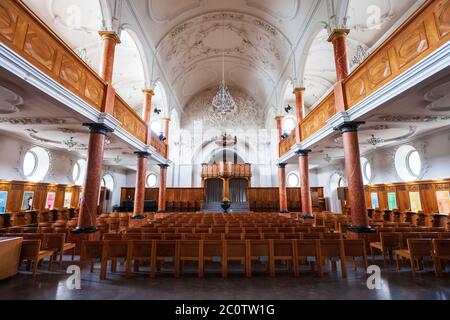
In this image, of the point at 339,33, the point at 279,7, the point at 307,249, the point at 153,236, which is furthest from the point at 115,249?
the point at 279,7

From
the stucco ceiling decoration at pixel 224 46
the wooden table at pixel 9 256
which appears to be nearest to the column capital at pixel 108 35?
the stucco ceiling decoration at pixel 224 46

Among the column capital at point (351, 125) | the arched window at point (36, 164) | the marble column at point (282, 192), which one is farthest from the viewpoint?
the marble column at point (282, 192)

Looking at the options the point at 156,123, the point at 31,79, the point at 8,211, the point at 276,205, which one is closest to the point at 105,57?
the point at 31,79

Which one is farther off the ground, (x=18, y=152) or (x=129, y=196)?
(x=18, y=152)

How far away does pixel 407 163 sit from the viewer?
11109 millimetres

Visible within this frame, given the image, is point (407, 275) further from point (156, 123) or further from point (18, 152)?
point (156, 123)

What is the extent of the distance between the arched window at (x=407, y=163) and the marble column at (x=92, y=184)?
14338 mm

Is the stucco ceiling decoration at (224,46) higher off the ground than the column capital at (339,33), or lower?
higher

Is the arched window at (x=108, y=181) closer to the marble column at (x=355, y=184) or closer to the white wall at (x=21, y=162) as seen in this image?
the white wall at (x=21, y=162)

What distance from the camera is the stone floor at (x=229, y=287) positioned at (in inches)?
114

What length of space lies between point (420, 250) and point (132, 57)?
1523 centimetres

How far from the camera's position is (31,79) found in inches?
154

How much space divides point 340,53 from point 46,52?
815 centimetres

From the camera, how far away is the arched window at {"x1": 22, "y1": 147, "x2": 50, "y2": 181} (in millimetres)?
10781
